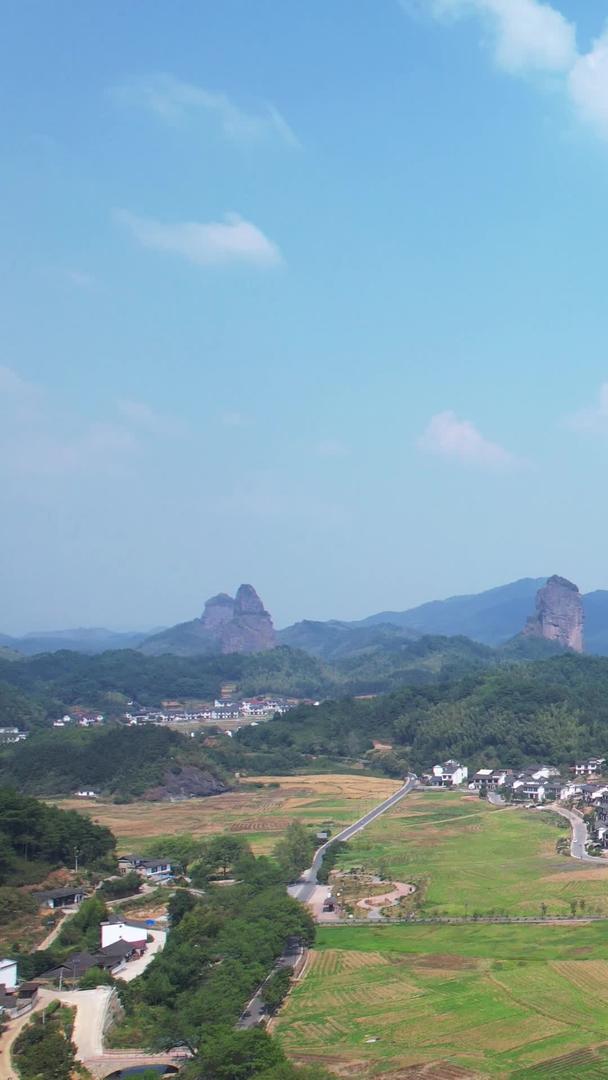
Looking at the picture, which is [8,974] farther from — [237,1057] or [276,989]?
[237,1057]

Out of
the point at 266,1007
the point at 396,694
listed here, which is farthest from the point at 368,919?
the point at 396,694

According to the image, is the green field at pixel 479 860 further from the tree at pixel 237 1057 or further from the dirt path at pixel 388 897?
the tree at pixel 237 1057

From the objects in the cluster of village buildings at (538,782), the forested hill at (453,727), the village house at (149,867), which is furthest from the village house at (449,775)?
the village house at (149,867)

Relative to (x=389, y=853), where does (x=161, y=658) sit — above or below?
above

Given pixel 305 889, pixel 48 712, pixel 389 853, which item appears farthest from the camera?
pixel 48 712

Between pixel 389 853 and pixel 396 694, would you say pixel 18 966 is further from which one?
pixel 396 694

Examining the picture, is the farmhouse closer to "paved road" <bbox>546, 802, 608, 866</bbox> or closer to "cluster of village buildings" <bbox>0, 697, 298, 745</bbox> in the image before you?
"paved road" <bbox>546, 802, 608, 866</bbox>
